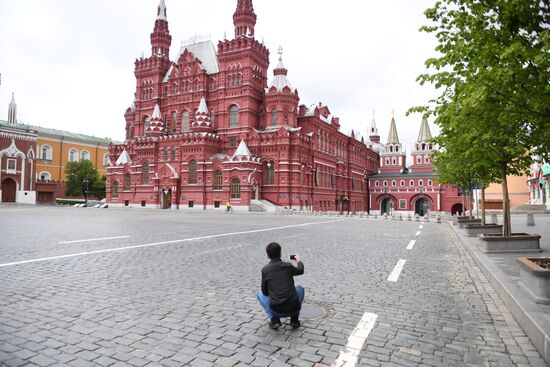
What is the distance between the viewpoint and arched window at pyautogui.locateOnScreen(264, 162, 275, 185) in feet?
159

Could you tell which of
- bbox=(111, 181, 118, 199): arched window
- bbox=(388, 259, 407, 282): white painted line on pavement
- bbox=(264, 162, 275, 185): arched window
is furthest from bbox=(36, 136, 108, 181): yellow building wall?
bbox=(388, 259, 407, 282): white painted line on pavement

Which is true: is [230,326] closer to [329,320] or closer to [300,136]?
[329,320]

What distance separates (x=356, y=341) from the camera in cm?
428

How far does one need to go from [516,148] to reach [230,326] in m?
9.23

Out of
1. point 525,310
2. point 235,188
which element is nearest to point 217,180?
point 235,188

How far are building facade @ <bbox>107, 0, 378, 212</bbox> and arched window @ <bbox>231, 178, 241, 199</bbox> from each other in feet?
0.43

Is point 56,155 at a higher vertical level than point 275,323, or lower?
higher

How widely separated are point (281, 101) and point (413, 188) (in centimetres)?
4113

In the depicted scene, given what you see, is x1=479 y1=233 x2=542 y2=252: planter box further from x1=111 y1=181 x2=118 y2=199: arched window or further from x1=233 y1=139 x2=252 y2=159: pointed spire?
x1=111 y1=181 x2=118 y2=199: arched window

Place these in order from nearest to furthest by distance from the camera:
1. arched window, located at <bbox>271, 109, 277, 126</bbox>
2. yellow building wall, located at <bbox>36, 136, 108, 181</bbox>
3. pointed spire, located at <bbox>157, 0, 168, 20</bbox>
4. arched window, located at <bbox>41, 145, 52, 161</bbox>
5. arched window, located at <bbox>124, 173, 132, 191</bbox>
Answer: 1. arched window, located at <bbox>271, 109, 277, 126</bbox>
2. arched window, located at <bbox>124, 173, 132, 191</bbox>
3. pointed spire, located at <bbox>157, 0, 168, 20</bbox>
4. yellow building wall, located at <bbox>36, 136, 108, 181</bbox>
5. arched window, located at <bbox>41, 145, 52, 161</bbox>

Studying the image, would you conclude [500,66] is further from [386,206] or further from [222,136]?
Result: [386,206]

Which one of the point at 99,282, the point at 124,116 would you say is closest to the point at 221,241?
the point at 99,282

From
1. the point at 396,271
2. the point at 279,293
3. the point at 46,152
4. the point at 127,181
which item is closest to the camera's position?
the point at 279,293

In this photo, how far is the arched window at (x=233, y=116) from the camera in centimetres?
5225
